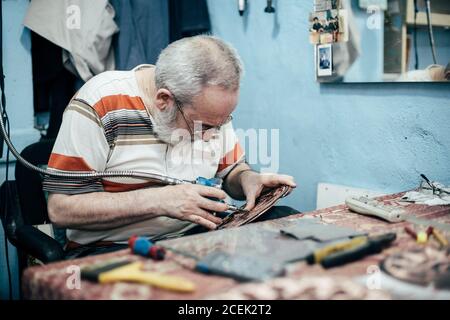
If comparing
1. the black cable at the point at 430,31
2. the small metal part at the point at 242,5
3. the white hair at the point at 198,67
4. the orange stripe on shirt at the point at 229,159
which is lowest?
the orange stripe on shirt at the point at 229,159

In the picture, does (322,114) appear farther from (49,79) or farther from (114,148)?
(49,79)

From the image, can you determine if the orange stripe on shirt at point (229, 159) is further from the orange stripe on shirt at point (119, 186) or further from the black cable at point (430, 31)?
the black cable at point (430, 31)

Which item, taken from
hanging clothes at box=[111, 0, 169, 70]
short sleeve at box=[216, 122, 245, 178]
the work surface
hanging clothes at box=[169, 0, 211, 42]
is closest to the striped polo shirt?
short sleeve at box=[216, 122, 245, 178]

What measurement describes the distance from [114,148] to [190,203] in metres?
0.32

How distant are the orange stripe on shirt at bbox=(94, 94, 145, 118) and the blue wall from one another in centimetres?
81

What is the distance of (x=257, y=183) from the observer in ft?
5.28

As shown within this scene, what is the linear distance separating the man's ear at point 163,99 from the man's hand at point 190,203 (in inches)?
10.2

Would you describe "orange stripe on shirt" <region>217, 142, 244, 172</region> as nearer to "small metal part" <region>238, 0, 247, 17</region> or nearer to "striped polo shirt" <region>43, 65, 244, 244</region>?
"striped polo shirt" <region>43, 65, 244, 244</region>

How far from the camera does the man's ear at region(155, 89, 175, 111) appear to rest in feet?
4.79

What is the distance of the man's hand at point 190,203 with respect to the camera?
1361mm

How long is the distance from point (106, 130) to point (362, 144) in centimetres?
97

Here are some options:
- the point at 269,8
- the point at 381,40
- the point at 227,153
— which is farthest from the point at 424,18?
the point at 227,153

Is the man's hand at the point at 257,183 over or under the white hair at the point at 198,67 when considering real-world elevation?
under

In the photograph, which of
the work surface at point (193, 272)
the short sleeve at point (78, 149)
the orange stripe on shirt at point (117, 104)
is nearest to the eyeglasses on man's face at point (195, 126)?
the orange stripe on shirt at point (117, 104)
